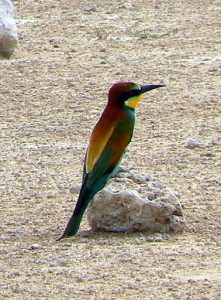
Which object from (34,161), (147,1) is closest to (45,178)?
(34,161)

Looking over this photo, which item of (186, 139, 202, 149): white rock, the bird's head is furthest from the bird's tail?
(186, 139, 202, 149): white rock

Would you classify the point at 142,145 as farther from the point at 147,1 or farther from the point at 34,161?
the point at 147,1

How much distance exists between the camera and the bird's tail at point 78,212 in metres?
6.46

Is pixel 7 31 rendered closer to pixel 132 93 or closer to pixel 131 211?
pixel 132 93

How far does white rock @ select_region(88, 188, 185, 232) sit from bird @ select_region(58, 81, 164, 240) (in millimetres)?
78

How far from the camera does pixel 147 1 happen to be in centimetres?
1225

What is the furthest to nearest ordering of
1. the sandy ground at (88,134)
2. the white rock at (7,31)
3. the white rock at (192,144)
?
the white rock at (7,31)
the white rock at (192,144)
the sandy ground at (88,134)

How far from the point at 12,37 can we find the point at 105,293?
5.16 meters

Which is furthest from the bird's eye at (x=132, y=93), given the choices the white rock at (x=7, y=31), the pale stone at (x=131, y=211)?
the white rock at (x=7, y=31)

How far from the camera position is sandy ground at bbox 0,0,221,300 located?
5.98 meters

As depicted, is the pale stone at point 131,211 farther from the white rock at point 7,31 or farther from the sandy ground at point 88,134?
the white rock at point 7,31

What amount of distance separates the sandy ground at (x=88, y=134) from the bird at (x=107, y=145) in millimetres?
214

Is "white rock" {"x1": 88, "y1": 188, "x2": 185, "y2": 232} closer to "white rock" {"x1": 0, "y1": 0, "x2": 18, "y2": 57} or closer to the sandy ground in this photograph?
the sandy ground

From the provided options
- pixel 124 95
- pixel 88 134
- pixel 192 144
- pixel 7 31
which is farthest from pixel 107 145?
pixel 7 31
